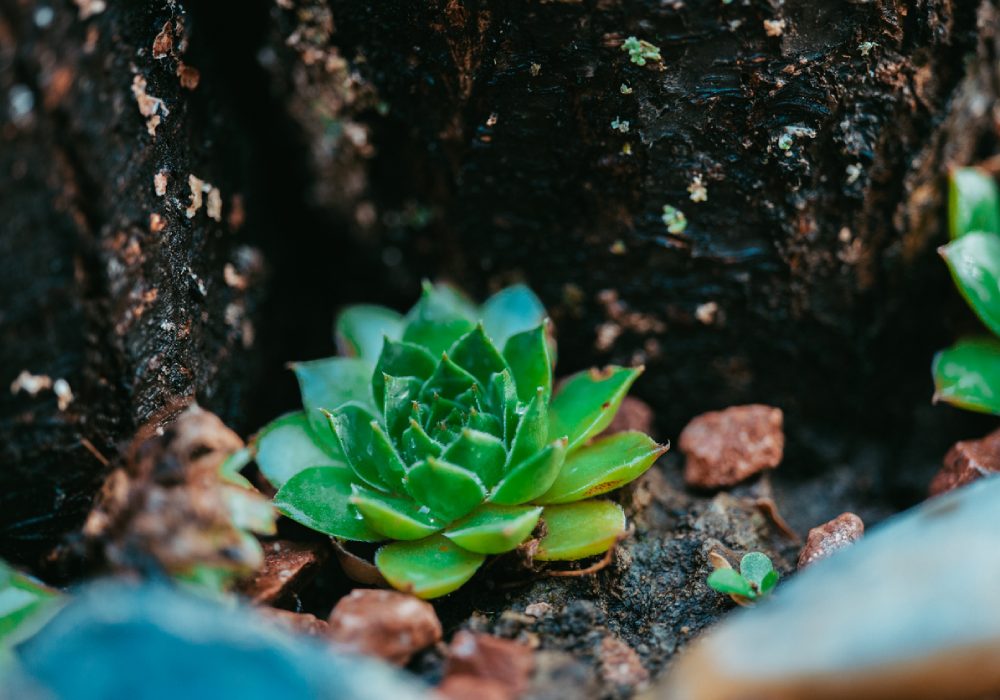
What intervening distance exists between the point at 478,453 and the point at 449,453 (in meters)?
0.05

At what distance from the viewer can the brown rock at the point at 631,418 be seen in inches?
71.1

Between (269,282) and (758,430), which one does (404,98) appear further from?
(758,430)

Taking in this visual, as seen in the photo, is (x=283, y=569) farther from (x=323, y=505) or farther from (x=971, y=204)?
(x=971, y=204)

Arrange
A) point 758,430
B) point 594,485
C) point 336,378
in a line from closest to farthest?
1. point 594,485
2. point 336,378
3. point 758,430

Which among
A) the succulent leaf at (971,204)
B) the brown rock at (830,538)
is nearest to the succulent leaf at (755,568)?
the brown rock at (830,538)

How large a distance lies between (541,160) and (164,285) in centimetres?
73

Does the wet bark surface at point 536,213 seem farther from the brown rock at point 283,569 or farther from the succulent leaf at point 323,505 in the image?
the succulent leaf at point 323,505

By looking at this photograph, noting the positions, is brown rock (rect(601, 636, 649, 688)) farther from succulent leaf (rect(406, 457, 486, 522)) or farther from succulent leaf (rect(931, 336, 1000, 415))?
succulent leaf (rect(931, 336, 1000, 415))

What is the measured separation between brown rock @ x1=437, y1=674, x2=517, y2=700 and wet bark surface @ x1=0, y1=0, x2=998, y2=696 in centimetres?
11

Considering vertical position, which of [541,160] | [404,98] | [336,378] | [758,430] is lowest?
[758,430]

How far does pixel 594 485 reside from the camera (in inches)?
57.8

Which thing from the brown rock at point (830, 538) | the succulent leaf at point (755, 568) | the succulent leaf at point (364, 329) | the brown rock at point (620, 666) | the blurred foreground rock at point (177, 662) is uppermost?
the succulent leaf at point (364, 329)

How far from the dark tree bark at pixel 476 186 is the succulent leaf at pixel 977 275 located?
156 millimetres

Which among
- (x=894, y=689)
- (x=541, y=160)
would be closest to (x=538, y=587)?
(x=894, y=689)
